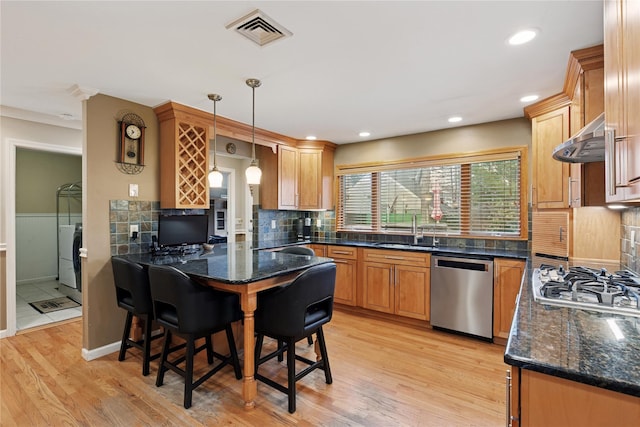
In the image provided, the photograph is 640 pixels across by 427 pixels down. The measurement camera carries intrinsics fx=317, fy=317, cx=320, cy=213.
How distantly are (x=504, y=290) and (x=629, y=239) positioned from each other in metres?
1.17

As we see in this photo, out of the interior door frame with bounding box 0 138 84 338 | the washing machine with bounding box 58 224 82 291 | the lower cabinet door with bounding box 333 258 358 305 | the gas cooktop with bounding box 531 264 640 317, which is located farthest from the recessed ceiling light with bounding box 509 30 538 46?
the washing machine with bounding box 58 224 82 291

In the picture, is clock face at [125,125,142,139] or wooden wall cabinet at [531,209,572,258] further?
clock face at [125,125,142,139]

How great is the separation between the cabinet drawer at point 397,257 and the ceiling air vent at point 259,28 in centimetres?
266

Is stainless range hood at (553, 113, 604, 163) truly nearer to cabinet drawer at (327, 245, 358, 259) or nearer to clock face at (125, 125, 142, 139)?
cabinet drawer at (327, 245, 358, 259)

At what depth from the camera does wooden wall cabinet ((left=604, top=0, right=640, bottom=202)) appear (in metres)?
0.93

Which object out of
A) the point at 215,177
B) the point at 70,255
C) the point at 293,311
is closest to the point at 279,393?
the point at 293,311

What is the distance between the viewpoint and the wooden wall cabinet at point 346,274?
13.5ft

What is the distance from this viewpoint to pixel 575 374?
822mm

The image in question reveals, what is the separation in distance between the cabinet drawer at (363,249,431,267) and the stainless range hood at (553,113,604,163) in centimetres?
187

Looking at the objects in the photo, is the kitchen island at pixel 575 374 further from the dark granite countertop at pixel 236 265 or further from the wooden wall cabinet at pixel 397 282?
the wooden wall cabinet at pixel 397 282

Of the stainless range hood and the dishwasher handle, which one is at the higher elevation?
the stainless range hood

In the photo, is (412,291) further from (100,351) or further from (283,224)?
(100,351)

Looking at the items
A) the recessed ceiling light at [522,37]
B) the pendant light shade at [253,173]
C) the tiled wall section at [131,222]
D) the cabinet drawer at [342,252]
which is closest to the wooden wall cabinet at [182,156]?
the tiled wall section at [131,222]

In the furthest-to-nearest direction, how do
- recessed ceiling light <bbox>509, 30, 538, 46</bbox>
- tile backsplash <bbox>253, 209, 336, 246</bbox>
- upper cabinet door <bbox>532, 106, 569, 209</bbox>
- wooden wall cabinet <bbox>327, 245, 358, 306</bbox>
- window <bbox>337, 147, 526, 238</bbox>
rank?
tile backsplash <bbox>253, 209, 336, 246</bbox> → wooden wall cabinet <bbox>327, 245, 358, 306</bbox> → window <bbox>337, 147, 526, 238</bbox> → upper cabinet door <bbox>532, 106, 569, 209</bbox> → recessed ceiling light <bbox>509, 30, 538, 46</bbox>
